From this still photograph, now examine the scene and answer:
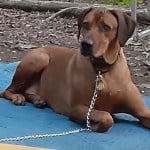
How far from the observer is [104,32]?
4.82m

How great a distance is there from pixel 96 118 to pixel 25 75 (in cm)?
126

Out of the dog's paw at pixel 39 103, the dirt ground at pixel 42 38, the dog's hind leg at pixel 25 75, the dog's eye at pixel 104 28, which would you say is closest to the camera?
the dog's eye at pixel 104 28

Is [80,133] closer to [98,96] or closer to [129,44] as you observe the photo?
[98,96]

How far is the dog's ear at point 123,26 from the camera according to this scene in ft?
16.1

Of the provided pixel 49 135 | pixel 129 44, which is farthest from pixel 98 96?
pixel 129 44

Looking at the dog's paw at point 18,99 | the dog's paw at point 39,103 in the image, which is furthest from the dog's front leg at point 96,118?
the dog's paw at point 18,99

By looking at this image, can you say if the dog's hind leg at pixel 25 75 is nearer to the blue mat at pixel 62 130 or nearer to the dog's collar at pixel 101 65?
the blue mat at pixel 62 130

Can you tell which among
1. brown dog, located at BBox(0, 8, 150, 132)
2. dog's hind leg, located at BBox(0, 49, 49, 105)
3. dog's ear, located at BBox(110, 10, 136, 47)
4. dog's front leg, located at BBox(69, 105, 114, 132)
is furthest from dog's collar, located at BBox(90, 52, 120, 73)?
dog's hind leg, located at BBox(0, 49, 49, 105)

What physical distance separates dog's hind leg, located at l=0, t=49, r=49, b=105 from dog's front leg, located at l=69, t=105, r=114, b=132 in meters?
0.88

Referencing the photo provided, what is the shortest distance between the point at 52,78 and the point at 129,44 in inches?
134

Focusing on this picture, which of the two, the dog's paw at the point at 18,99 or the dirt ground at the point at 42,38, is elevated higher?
the dog's paw at the point at 18,99

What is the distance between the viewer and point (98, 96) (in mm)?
5027

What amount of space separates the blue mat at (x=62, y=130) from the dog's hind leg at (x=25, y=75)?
0.35 feet

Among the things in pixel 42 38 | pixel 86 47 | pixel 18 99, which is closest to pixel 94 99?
pixel 86 47
